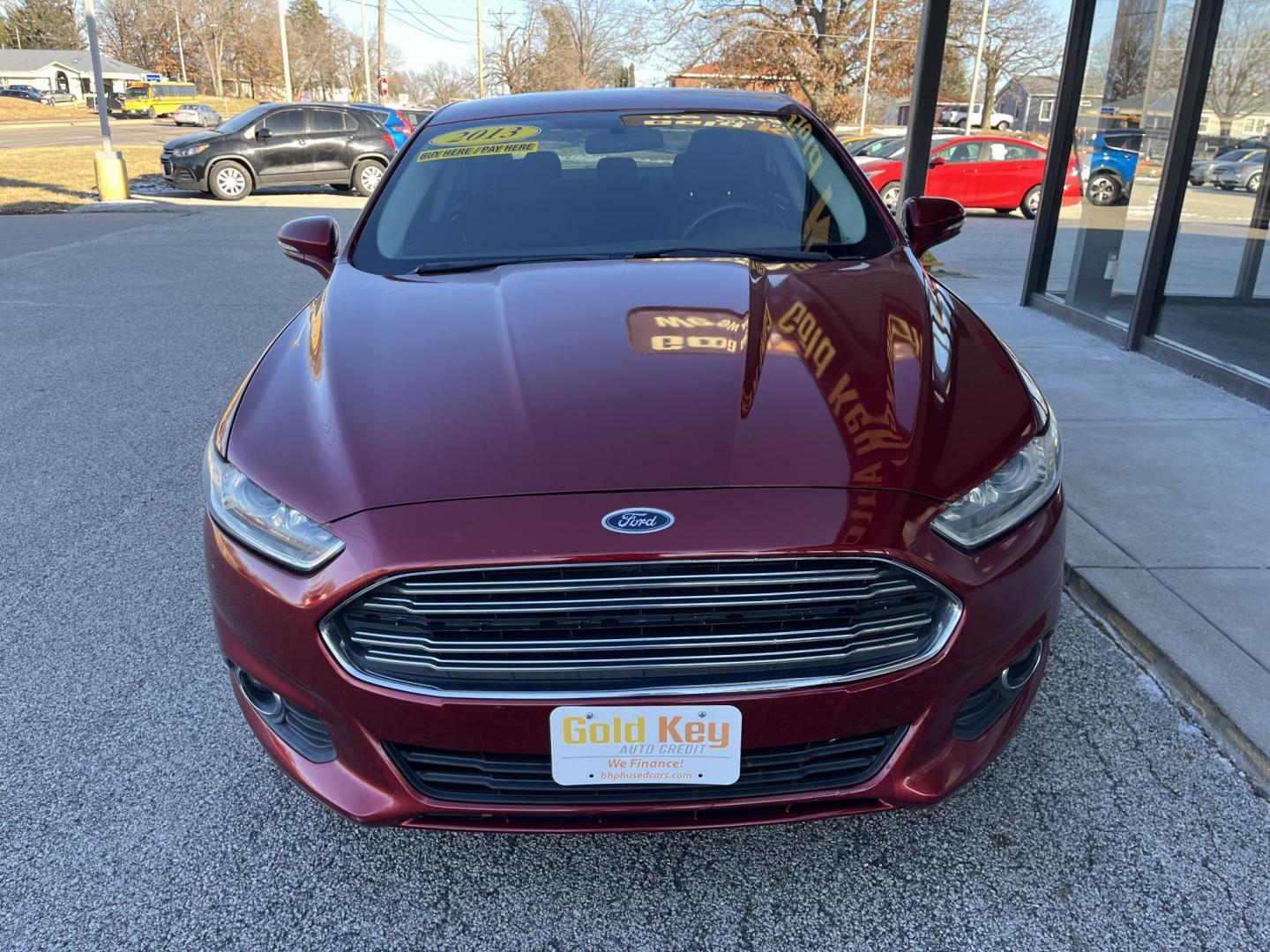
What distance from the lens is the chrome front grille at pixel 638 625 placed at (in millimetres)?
1748

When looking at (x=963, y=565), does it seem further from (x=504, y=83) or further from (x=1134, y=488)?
(x=504, y=83)

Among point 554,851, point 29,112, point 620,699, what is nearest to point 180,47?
point 29,112

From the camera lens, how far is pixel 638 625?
5.78ft

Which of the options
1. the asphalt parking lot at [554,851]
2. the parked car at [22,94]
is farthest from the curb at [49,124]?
the asphalt parking lot at [554,851]

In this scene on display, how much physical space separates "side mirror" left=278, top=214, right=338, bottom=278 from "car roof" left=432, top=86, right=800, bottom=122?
2.28 feet

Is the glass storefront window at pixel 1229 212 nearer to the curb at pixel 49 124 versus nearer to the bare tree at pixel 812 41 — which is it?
the bare tree at pixel 812 41

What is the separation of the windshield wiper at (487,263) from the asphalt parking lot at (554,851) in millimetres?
1314

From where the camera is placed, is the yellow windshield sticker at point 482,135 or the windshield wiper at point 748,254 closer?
the windshield wiper at point 748,254

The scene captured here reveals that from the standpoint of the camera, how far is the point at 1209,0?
5.82 m

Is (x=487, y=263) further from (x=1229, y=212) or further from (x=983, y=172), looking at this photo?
(x=983, y=172)

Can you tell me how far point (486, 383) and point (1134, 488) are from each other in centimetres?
295

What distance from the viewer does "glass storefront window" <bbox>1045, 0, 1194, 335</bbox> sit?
21.9 feet

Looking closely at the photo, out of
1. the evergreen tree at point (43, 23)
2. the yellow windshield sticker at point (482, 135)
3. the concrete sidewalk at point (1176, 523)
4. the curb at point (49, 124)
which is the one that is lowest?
the curb at point (49, 124)

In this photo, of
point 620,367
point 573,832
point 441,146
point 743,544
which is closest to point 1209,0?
point 441,146
